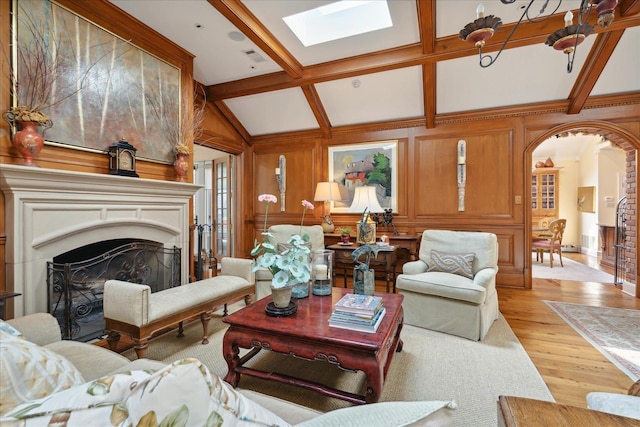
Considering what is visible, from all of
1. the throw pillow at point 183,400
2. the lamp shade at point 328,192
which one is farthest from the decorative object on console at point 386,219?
the throw pillow at point 183,400

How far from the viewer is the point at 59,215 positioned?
226 cm

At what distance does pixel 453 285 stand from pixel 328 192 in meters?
2.48

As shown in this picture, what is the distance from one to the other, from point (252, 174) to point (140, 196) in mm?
2866

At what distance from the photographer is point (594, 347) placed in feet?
7.82

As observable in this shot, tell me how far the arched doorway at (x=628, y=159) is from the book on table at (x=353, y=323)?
355 cm

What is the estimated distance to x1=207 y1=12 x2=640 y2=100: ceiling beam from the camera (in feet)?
9.38

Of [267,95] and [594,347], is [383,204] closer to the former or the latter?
[267,95]

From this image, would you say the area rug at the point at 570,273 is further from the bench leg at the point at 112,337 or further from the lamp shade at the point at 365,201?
the bench leg at the point at 112,337

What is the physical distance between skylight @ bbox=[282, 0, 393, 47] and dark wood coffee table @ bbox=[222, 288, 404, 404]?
2.90 meters

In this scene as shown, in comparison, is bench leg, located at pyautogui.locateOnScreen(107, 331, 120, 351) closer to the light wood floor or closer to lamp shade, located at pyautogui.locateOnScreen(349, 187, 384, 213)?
lamp shade, located at pyautogui.locateOnScreen(349, 187, 384, 213)

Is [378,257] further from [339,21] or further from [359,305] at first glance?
[339,21]

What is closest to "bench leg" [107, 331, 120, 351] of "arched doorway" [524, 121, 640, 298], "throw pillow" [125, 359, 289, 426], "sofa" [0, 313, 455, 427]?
"sofa" [0, 313, 455, 427]

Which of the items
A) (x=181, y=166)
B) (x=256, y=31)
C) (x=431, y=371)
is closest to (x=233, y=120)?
(x=181, y=166)

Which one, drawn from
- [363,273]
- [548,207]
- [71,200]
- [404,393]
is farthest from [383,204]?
[548,207]
